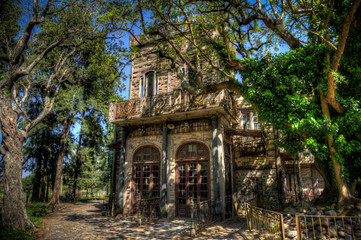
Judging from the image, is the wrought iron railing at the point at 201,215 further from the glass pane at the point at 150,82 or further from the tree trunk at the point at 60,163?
the tree trunk at the point at 60,163

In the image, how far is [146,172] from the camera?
38.9 ft

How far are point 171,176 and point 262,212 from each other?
5.40 metres

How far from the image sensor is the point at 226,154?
11.5 metres

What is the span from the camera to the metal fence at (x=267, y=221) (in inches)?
209

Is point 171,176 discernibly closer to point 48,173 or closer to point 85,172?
point 85,172

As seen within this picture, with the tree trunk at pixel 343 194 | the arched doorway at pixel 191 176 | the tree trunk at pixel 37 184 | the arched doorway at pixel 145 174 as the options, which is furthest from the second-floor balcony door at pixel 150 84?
the tree trunk at pixel 37 184

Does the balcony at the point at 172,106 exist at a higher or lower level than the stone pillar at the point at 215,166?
higher

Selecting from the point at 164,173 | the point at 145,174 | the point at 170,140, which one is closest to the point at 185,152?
the point at 170,140

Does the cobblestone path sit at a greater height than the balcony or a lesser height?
lesser

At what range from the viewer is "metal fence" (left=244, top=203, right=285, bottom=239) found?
531cm

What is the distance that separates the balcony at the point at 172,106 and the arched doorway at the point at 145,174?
189cm

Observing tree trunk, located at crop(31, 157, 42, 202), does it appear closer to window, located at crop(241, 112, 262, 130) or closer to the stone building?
the stone building

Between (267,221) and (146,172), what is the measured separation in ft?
23.5

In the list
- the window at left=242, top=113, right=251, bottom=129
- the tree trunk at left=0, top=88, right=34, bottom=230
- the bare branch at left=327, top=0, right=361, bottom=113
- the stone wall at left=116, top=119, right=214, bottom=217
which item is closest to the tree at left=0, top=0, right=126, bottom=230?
the tree trunk at left=0, top=88, right=34, bottom=230
